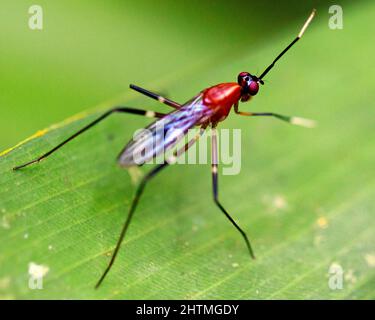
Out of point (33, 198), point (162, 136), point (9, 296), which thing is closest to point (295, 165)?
point (162, 136)

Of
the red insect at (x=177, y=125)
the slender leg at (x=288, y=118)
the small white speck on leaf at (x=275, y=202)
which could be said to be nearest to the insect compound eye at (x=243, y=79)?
the red insect at (x=177, y=125)

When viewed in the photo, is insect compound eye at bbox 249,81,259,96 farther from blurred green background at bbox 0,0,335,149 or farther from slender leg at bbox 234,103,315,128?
blurred green background at bbox 0,0,335,149

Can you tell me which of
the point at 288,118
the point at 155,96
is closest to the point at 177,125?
the point at 155,96

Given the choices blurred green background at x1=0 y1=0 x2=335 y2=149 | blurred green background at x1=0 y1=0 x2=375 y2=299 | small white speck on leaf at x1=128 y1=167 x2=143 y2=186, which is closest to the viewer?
blurred green background at x1=0 y1=0 x2=375 y2=299

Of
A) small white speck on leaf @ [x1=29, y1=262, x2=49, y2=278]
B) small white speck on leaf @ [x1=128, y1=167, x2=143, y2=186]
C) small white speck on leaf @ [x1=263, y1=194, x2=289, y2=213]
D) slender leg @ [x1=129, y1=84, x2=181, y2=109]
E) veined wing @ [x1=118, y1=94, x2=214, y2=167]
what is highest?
slender leg @ [x1=129, y1=84, x2=181, y2=109]

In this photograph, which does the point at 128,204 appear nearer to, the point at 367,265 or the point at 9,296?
the point at 9,296

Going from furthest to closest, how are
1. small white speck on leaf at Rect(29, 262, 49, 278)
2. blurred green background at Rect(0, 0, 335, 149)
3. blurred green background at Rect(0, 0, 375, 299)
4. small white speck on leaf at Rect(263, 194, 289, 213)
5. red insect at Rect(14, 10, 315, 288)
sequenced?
blurred green background at Rect(0, 0, 335, 149)
small white speck on leaf at Rect(263, 194, 289, 213)
red insect at Rect(14, 10, 315, 288)
blurred green background at Rect(0, 0, 375, 299)
small white speck on leaf at Rect(29, 262, 49, 278)

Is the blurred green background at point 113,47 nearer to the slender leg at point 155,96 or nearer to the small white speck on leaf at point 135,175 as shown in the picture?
the slender leg at point 155,96

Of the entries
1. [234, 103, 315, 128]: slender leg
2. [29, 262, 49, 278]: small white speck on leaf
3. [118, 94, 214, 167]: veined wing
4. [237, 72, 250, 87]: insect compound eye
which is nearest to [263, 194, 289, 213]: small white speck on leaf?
[234, 103, 315, 128]: slender leg
